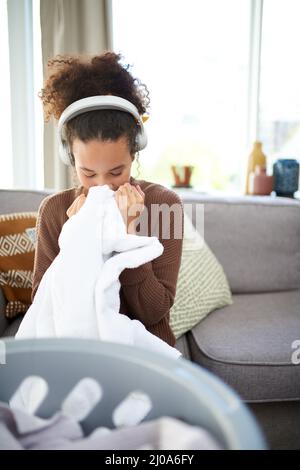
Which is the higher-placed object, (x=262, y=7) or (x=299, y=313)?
(x=262, y=7)

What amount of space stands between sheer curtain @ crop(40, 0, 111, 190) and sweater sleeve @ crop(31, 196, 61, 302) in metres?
1.35

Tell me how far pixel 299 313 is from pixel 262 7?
1.94m

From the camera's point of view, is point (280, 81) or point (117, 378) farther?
point (280, 81)

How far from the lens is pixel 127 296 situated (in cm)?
102

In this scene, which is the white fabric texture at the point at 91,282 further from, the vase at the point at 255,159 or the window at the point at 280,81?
the window at the point at 280,81

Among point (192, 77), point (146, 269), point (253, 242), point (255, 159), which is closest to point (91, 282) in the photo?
point (146, 269)

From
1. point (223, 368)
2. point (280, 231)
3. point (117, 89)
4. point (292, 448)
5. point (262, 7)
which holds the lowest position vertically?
point (292, 448)

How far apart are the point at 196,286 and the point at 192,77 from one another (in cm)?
165

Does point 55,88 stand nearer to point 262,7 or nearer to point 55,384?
point 55,384

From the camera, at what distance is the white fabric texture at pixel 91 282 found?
726 millimetres

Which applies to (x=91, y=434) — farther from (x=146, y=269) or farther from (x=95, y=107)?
(x=95, y=107)

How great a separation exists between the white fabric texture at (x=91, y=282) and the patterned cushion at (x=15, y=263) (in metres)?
0.72

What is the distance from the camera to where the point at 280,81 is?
111 inches

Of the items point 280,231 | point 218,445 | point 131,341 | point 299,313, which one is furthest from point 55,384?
point 280,231
